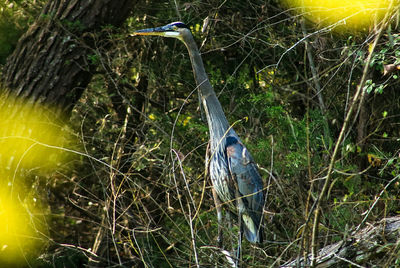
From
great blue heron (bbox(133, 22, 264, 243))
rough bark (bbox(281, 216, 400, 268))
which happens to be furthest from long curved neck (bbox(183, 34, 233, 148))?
rough bark (bbox(281, 216, 400, 268))

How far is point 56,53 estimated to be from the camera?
371 centimetres

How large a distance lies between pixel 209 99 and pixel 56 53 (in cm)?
127

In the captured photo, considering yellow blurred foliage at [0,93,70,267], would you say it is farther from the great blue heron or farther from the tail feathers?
the tail feathers

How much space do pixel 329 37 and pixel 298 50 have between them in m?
0.39

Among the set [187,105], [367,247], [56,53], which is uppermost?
[56,53]

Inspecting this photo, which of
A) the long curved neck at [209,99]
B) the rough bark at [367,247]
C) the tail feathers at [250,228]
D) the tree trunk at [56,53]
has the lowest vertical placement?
the tail feathers at [250,228]

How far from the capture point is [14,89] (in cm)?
366

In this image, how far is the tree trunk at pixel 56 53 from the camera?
3.65 meters

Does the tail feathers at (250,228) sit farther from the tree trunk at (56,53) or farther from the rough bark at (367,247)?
the tree trunk at (56,53)

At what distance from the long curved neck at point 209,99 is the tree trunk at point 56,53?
0.90 meters

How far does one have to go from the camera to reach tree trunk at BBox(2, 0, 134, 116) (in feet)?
12.0

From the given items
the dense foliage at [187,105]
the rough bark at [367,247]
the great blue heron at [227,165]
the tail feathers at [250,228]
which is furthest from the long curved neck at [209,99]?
the rough bark at [367,247]

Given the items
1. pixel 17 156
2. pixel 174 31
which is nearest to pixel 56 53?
pixel 17 156

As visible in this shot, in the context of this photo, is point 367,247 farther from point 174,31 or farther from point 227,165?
point 174,31
